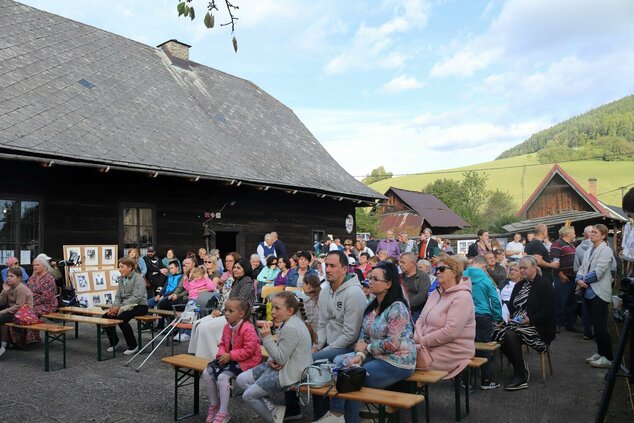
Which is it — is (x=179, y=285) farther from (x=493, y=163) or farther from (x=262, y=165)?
(x=493, y=163)

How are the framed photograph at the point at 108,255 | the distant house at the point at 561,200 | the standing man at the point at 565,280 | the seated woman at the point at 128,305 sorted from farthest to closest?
the distant house at the point at 561,200 → the framed photograph at the point at 108,255 → the standing man at the point at 565,280 → the seated woman at the point at 128,305

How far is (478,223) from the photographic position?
186 ft

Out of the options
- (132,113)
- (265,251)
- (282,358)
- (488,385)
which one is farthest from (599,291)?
(132,113)

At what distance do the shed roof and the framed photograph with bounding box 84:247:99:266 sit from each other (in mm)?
35266

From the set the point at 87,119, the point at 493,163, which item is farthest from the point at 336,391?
the point at 493,163

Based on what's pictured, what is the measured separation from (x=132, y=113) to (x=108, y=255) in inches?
164

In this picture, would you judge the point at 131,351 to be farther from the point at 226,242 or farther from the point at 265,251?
the point at 226,242

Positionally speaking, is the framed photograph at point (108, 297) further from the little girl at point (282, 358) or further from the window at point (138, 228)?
the little girl at point (282, 358)

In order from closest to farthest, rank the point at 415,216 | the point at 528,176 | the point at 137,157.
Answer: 1. the point at 137,157
2. the point at 415,216
3. the point at 528,176

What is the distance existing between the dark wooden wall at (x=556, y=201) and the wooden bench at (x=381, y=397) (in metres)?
35.0

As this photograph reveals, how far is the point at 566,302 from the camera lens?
9930 millimetres

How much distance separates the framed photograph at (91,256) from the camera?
12.4 meters

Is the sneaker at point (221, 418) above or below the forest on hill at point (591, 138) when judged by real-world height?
below

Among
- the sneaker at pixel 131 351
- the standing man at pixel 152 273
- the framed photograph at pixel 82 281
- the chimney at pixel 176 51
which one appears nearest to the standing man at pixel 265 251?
the standing man at pixel 152 273
